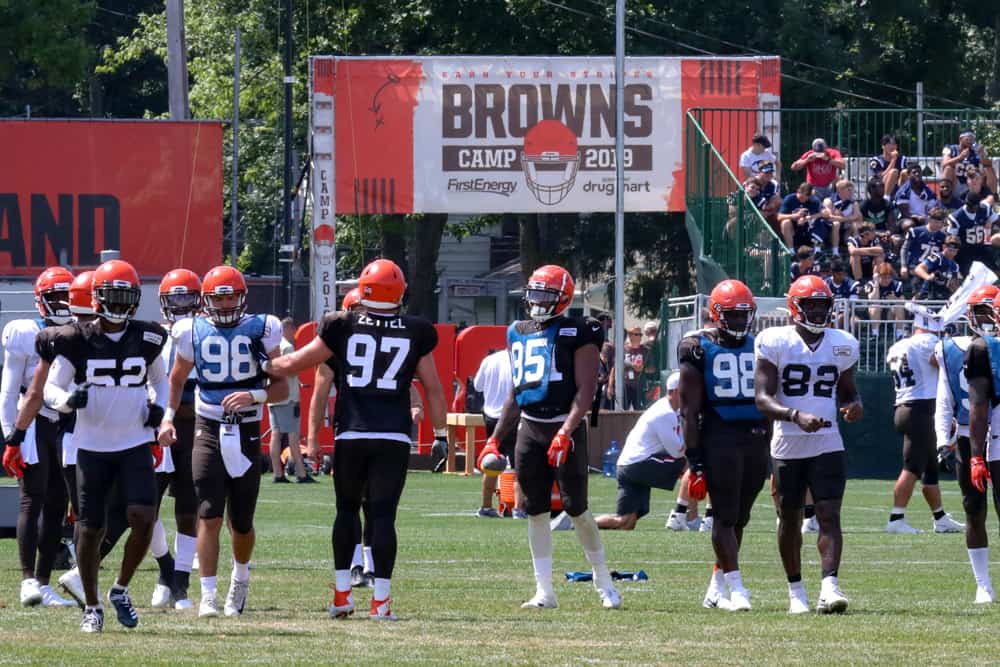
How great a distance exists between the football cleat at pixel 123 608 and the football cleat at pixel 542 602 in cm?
235

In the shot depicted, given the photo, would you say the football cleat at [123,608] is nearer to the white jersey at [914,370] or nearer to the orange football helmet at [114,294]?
the orange football helmet at [114,294]

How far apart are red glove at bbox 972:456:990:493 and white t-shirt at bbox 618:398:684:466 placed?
6.01 metres

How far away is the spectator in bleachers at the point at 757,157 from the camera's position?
1121 inches

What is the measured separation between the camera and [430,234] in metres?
44.5

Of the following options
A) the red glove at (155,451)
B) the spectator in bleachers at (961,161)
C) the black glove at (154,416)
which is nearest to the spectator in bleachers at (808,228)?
the spectator in bleachers at (961,161)

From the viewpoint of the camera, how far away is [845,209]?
2756cm

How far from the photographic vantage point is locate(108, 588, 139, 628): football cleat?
32.9 ft

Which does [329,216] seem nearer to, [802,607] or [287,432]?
[287,432]

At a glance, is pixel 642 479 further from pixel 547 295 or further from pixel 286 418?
pixel 286 418

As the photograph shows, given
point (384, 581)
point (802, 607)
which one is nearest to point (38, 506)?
point (384, 581)

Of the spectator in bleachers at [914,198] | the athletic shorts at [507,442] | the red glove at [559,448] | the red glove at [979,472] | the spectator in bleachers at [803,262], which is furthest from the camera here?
the spectator in bleachers at [914,198]

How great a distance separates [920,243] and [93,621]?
62.1ft

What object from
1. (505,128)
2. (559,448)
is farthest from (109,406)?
(505,128)

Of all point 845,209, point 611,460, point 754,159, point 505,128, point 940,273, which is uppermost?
point 505,128
